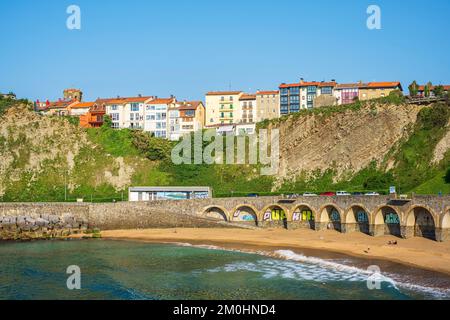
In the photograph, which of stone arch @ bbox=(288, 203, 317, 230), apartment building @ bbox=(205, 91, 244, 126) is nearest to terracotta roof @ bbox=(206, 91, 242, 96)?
apartment building @ bbox=(205, 91, 244, 126)

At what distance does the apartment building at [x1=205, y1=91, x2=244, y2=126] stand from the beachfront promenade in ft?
161


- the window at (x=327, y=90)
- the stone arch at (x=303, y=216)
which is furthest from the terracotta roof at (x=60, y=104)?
the stone arch at (x=303, y=216)

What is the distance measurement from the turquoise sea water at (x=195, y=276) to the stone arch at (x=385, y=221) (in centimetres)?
1270

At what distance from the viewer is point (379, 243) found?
213 ft

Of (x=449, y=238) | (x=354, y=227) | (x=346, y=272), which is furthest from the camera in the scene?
(x=354, y=227)

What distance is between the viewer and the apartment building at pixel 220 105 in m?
129

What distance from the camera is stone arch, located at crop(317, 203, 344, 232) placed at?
7519cm

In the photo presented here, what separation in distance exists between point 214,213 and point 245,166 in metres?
19.0

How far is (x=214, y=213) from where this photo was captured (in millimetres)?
83188

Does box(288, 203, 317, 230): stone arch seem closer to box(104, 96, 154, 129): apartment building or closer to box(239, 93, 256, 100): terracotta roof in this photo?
box(239, 93, 256, 100): terracotta roof

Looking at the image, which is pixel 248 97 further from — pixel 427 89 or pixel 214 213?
pixel 214 213

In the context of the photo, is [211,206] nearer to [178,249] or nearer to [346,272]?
[178,249]
